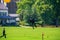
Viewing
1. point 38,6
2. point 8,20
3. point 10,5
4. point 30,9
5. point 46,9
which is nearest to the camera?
point 46,9

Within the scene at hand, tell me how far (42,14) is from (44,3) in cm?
412

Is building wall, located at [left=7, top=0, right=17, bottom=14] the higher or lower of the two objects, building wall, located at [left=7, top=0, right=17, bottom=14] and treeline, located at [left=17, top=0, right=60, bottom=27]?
the lower

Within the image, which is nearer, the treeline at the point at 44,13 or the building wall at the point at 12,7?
the treeline at the point at 44,13

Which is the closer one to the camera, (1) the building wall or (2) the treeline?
(2) the treeline

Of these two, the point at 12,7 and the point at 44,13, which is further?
the point at 12,7

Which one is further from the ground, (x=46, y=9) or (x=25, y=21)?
(x=46, y=9)

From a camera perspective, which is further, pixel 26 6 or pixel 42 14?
pixel 26 6

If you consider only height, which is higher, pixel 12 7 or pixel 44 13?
pixel 44 13

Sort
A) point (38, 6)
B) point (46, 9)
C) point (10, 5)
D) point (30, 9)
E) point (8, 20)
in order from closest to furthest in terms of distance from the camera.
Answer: point (46, 9), point (38, 6), point (30, 9), point (8, 20), point (10, 5)

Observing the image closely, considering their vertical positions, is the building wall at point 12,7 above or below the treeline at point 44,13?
below

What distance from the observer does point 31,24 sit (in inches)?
2689

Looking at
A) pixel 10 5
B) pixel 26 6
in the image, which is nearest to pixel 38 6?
pixel 26 6

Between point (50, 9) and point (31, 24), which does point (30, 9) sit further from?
point (50, 9)

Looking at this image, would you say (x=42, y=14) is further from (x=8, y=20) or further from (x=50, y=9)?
(x=8, y=20)
